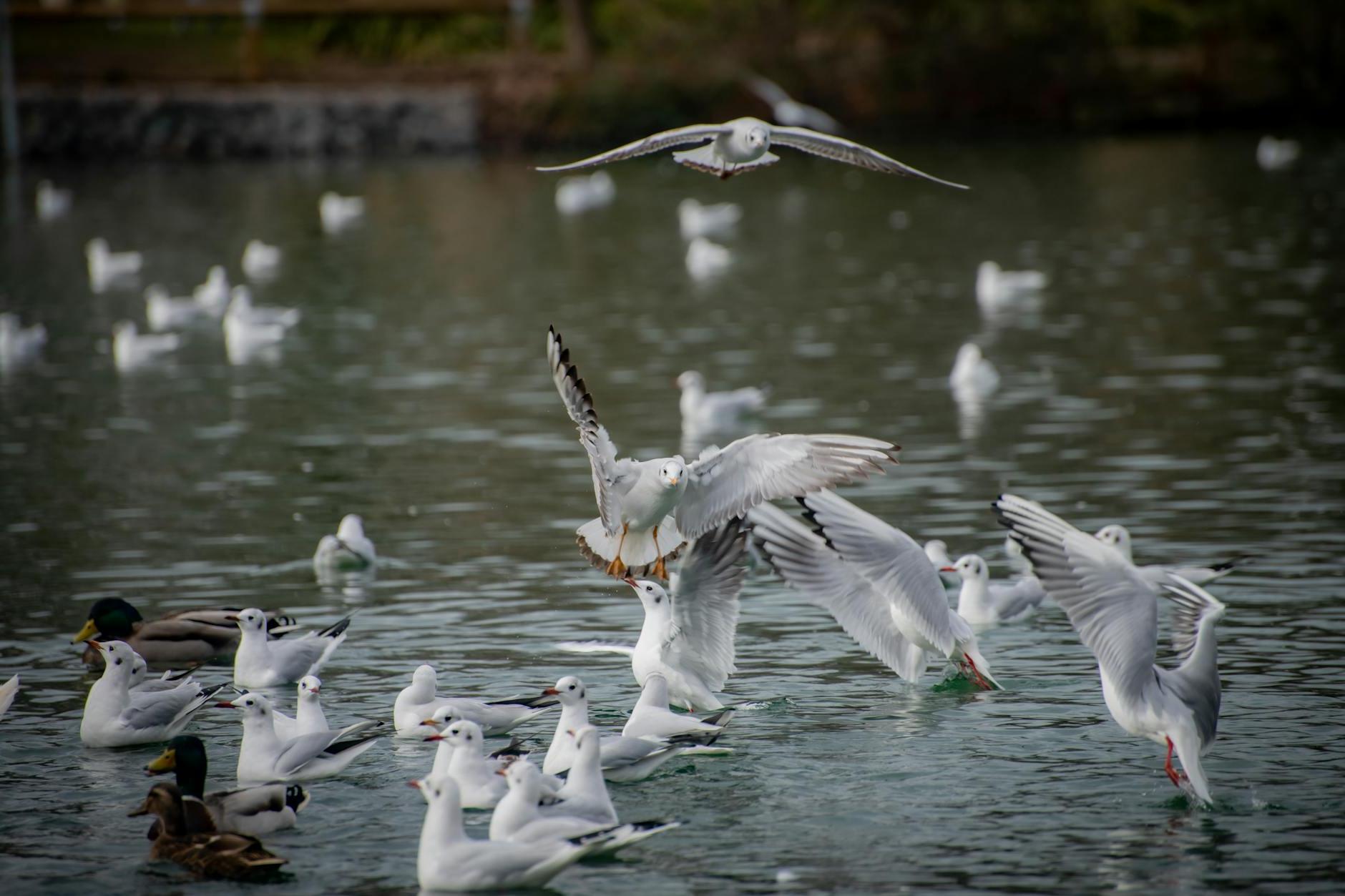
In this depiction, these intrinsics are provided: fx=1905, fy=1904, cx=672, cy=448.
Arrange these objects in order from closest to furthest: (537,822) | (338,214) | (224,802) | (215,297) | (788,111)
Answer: (537,822) < (224,802) < (215,297) < (338,214) < (788,111)

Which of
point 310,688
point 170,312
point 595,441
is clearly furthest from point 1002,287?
point 310,688

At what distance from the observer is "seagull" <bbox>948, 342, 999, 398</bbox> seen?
786 inches

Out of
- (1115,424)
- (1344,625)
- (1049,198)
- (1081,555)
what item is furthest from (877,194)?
(1081,555)

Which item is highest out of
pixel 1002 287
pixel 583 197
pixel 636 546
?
pixel 583 197

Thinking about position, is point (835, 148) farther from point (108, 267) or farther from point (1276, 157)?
point (1276, 157)

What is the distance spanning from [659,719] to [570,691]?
0.58m

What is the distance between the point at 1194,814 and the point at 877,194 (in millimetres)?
34358

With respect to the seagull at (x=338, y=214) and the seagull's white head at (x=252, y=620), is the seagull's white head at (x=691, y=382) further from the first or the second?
the seagull at (x=338, y=214)

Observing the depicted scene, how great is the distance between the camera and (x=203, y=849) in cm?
799

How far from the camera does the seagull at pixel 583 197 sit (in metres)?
40.0

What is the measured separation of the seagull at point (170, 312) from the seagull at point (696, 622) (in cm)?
1715

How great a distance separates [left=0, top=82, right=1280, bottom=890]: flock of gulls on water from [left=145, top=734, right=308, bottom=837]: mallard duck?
1 cm

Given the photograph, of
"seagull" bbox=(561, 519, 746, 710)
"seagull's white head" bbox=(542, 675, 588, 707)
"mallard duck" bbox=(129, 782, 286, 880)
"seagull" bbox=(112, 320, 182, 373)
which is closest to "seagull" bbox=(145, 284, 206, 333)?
"seagull" bbox=(112, 320, 182, 373)

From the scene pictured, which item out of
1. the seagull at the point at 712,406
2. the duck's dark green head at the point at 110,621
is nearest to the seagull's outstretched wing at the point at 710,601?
the duck's dark green head at the point at 110,621
